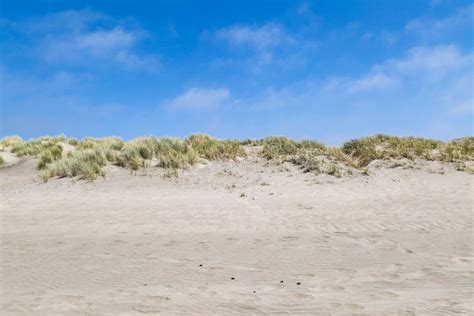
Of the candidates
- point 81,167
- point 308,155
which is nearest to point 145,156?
point 81,167

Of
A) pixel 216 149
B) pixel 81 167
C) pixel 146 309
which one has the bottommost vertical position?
pixel 146 309

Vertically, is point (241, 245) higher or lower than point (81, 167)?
lower

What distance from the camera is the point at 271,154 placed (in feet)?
58.4

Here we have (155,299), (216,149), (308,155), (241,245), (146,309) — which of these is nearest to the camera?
(146,309)

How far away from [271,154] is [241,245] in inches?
401

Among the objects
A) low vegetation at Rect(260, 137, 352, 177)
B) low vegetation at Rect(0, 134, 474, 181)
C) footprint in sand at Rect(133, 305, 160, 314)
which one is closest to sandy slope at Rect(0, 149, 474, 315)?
footprint in sand at Rect(133, 305, 160, 314)

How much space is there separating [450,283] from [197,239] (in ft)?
15.2

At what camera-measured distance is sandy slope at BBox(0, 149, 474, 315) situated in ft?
16.4

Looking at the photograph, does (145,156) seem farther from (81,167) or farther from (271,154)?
(271,154)

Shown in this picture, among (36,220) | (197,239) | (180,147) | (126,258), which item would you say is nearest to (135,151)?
(180,147)

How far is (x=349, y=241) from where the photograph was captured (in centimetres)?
813

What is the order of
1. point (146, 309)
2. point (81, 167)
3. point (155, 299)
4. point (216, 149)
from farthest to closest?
point (216, 149)
point (81, 167)
point (155, 299)
point (146, 309)

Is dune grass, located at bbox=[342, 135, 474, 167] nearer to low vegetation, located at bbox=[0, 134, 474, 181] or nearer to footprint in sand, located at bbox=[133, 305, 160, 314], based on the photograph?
low vegetation, located at bbox=[0, 134, 474, 181]

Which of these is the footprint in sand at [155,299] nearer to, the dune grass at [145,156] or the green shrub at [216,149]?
the dune grass at [145,156]
